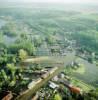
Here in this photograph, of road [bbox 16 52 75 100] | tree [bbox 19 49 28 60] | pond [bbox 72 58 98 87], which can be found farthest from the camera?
tree [bbox 19 49 28 60]

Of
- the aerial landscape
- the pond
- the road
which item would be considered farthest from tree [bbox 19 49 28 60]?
the pond

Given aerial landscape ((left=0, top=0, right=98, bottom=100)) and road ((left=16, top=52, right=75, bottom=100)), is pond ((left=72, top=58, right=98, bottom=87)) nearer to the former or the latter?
aerial landscape ((left=0, top=0, right=98, bottom=100))

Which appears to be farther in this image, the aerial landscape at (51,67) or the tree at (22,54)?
the tree at (22,54)

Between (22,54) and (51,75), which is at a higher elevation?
(22,54)

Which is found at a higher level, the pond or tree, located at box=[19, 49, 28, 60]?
tree, located at box=[19, 49, 28, 60]

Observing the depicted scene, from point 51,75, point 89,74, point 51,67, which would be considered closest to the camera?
point 51,75

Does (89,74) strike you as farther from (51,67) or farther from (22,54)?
(22,54)

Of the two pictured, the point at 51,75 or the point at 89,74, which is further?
the point at 89,74

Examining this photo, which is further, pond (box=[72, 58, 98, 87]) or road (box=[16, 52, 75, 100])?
pond (box=[72, 58, 98, 87])

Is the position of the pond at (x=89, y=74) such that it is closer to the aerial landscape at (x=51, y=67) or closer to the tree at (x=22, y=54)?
the aerial landscape at (x=51, y=67)


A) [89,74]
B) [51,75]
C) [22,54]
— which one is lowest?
[89,74]

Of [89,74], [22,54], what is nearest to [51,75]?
[89,74]

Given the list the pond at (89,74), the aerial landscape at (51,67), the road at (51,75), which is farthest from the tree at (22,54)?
the pond at (89,74)
